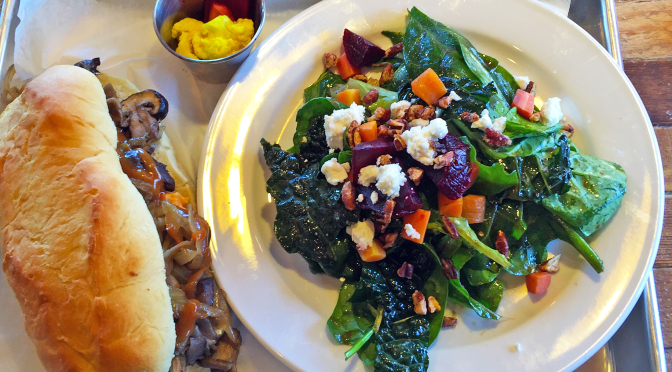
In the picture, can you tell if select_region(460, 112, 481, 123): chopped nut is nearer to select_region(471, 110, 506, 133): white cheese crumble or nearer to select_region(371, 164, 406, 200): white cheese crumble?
select_region(471, 110, 506, 133): white cheese crumble

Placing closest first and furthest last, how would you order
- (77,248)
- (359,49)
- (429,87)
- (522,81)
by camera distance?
(77,248) → (429,87) → (522,81) → (359,49)

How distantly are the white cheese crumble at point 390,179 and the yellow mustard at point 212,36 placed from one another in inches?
49.9

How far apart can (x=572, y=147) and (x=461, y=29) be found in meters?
1.01

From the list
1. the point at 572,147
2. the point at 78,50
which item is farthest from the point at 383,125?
the point at 78,50

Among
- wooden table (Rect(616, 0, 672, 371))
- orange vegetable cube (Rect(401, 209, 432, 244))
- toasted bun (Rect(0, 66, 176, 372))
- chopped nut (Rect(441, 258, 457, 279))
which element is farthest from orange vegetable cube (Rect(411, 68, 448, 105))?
wooden table (Rect(616, 0, 672, 371))

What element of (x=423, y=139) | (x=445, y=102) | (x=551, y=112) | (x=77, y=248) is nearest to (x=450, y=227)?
(x=423, y=139)

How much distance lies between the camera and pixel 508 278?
2.25 m

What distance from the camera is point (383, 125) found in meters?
2.08

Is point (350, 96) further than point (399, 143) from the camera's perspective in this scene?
Yes

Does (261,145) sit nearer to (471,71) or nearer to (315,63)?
(315,63)

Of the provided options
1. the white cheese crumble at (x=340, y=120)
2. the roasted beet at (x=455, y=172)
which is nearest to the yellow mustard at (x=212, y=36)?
the white cheese crumble at (x=340, y=120)

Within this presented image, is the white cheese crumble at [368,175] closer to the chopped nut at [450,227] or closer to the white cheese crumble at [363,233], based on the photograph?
the white cheese crumble at [363,233]

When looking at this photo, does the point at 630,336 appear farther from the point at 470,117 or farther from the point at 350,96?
the point at 350,96

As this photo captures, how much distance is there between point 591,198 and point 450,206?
78cm
